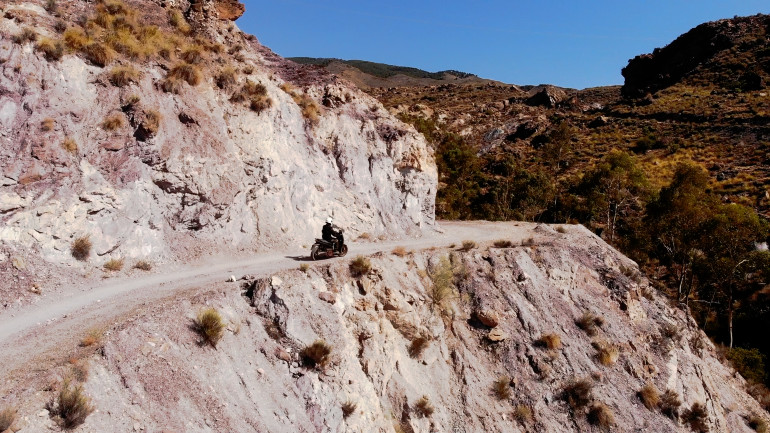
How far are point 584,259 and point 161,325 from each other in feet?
61.2

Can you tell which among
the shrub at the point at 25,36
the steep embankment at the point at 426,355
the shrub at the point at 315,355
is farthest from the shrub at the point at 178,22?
the shrub at the point at 315,355

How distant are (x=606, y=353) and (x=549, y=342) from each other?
2.63 meters

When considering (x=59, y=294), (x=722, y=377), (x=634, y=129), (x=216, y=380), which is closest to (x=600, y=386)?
(x=722, y=377)

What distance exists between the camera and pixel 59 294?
11.1 metres

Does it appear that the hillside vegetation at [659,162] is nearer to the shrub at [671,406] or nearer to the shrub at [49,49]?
the shrub at [671,406]

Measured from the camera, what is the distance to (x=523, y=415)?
47.2ft

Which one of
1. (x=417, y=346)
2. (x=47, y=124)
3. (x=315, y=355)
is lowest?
(x=417, y=346)

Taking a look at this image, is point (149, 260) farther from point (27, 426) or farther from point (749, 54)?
point (749, 54)

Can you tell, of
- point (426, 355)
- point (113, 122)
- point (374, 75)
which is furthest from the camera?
point (374, 75)

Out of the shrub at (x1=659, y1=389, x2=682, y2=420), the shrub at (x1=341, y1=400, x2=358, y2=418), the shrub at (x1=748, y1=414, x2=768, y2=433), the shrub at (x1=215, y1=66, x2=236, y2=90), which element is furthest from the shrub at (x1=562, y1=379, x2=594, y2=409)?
the shrub at (x1=215, y1=66, x2=236, y2=90)

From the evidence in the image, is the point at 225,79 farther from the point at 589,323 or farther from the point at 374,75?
the point at 374,75

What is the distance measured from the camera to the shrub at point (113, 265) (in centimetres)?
1296

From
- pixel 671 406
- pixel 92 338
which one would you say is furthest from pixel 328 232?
pixel 671 406

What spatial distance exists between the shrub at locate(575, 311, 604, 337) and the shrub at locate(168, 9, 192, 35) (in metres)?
23.7
